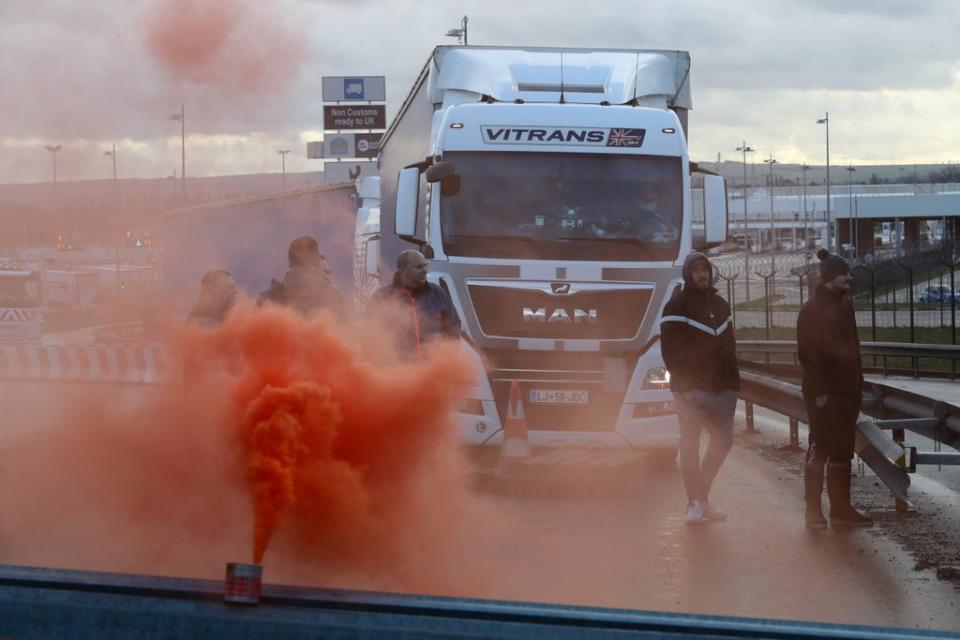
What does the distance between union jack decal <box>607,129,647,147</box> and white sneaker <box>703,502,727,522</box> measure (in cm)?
393

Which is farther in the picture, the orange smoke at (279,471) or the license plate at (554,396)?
the license plate at (554,396)

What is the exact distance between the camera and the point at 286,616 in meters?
3.53

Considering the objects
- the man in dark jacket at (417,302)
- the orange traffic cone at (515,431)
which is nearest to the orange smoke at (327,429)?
the man in dark jacket at (417,302)

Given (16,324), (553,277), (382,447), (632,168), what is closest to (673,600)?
(382,447)

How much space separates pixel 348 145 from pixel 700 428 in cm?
7364

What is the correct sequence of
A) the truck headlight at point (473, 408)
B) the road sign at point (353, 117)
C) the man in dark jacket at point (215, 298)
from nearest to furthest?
1. the man in dark jacket at point (215, 298)
2. the truck headlight at point (473, 408)
3. the road sign at point (353, 117)

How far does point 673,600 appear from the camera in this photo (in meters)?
7.54

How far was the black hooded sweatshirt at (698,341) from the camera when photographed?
1005 cm

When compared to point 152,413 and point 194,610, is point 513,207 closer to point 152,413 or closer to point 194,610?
point 152,413

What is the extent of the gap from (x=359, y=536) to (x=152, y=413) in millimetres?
2344

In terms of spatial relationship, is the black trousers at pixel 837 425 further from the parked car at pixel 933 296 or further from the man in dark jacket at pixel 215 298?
the parked car at pixel 933 296

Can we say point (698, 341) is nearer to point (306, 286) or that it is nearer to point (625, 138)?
point (306, 286)

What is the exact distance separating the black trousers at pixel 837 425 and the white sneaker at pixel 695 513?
3.22ft

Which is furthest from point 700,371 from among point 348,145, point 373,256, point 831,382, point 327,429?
point 348,145
